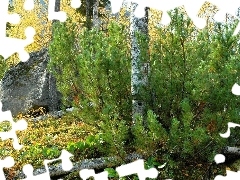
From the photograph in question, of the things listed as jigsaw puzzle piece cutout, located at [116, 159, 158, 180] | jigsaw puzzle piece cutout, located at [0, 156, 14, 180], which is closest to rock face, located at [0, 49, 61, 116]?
jigsaw puzzle piece cutout, located at [0, 156, 14, 180]

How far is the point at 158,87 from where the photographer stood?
21.1 ft

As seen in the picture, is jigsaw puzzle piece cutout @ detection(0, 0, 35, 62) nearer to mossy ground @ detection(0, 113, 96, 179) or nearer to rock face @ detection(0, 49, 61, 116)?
mossy ground @ detection(0, 113, 96, 179)

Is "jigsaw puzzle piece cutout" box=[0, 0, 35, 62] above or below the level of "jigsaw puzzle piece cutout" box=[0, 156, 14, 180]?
above

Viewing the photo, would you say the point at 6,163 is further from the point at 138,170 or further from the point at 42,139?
the point at 138,170

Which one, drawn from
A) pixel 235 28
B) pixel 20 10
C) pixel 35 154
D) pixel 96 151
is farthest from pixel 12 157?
pixel 20 10

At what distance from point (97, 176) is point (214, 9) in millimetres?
25210

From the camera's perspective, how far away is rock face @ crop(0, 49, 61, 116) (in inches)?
550

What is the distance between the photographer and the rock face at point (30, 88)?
1396 centimetres

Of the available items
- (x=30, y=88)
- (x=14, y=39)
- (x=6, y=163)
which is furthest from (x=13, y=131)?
(x=30, y=88)

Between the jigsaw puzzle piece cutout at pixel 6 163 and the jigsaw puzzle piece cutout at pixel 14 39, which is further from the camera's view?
the jigsaw puzzle piece cutout at pixel 6 163

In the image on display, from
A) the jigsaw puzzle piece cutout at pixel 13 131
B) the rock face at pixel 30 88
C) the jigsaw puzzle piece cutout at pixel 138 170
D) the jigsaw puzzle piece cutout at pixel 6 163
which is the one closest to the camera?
the jigsaw puzzle piece cutout at pixel 138 170

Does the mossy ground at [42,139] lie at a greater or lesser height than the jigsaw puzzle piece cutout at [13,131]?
lesser

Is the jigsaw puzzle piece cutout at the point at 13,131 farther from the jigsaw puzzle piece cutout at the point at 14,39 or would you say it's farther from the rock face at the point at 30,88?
the rock face at the point at 30,88

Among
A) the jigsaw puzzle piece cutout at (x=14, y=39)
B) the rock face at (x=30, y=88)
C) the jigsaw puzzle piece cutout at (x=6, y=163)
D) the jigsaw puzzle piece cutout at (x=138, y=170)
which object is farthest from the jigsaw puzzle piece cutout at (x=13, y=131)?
the rock face at (x=30, y=88)
